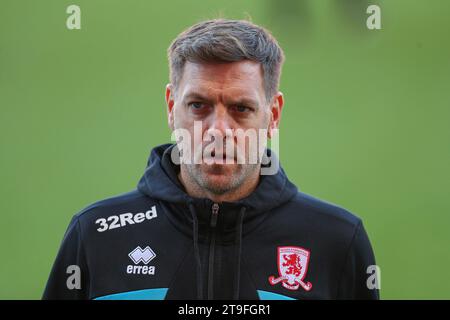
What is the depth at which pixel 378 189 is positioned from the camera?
16.5 feet

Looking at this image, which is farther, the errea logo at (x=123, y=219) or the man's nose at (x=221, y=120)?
the errea logo at (x=123, y=219)

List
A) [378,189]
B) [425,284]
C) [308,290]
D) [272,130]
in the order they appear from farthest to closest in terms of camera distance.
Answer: [378,189] → [425,284] → [272,130] → [308,290]

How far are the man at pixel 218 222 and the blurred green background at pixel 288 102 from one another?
300 centimetres

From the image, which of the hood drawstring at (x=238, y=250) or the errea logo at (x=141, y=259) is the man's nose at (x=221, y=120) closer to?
the hood drawstring at (x=238, y=250)

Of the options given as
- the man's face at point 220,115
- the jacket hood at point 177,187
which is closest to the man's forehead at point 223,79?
the man's face at point 220,115

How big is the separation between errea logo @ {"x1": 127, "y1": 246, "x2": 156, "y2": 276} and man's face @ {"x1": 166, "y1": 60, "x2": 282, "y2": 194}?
0.24 metres

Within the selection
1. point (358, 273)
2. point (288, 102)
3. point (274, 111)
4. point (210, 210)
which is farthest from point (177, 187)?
point (288, 102)

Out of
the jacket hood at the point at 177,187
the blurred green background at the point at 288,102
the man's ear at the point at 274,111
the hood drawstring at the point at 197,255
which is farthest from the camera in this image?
the blurred green background at the point at 288,102

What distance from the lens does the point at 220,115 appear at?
1.82 meters

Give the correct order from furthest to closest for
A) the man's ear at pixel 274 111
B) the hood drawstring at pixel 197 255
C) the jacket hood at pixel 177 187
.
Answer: the man's ear at pixel 274 111 → the jacket hood at pixel 177 187 → the hood drawstring at pixel 197 255

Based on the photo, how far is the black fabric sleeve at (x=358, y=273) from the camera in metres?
1.91

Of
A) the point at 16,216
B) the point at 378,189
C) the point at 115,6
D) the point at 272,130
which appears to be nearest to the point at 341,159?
the point at 378,189

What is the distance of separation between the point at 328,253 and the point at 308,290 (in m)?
0.13

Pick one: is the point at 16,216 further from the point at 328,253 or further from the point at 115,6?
the point at 328,253
